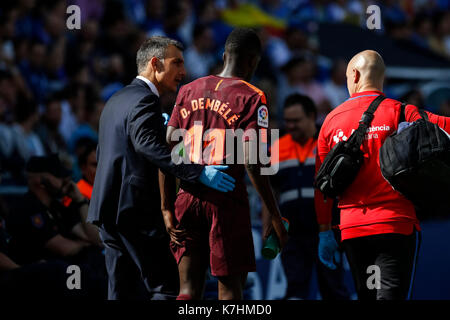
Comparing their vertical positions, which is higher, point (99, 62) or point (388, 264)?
point (99, 62)

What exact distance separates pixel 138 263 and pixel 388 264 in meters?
1.59

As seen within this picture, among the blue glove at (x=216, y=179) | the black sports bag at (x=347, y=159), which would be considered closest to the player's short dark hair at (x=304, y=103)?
the black sports bag at (x=347, y=159)

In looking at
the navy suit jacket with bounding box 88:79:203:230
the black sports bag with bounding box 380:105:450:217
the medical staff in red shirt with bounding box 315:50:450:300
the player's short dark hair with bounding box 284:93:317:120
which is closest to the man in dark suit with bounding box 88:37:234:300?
the navy suit jacket with bounding box 88:79:203:230

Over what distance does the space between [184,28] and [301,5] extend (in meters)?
3.66

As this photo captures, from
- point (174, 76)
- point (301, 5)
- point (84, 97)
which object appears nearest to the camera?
point (174, 76)

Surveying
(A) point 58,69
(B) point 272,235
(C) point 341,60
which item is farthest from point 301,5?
(B) point 272,235

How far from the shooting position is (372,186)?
4.44 m

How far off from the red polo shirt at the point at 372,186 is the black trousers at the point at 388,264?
0.06m

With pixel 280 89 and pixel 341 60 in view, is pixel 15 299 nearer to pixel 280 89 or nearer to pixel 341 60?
pixel 280 89

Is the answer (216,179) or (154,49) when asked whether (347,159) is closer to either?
(216,179)

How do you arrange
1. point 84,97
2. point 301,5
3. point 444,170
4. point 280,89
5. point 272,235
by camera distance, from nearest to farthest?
point 444,170 → point 272,235 → point 84,97 → point 280,89 → point 301,5

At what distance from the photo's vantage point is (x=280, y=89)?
11.4 meters

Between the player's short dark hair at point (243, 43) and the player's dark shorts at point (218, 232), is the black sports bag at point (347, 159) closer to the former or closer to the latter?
the player's dark shorts at point (218, 232)

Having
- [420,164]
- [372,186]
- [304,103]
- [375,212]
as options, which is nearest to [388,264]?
[375,212]
